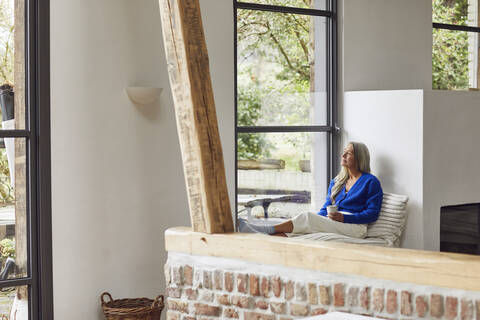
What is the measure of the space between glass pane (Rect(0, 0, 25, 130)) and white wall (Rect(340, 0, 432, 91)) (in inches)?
112

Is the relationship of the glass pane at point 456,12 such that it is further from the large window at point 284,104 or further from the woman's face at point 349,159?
the woman's face at point 349,159

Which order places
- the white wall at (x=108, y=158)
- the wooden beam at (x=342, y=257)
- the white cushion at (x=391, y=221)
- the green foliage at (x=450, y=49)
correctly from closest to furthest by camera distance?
the wooden beam at (x=342, y=257)
the white wall at (x=108, y=158)
the white cushion at (x=391, y=221)
the green foliage at (x=450, y=49)

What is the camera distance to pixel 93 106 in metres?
4.76

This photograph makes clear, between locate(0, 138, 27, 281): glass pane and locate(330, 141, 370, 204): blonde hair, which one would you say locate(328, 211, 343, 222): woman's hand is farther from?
locate(0, 138, 27, 281): glass pane

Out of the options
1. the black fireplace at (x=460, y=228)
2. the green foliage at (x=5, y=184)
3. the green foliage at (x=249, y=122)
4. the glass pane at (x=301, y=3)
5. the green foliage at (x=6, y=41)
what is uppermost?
the glass pane at (x=301, y=3)

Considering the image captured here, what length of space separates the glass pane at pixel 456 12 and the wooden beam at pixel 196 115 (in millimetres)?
3527

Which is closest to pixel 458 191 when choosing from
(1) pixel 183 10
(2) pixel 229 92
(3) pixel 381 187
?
(3) pixel 381 187

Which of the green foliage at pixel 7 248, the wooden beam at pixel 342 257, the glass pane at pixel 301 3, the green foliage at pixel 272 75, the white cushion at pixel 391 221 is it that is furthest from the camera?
the glass pane at pixel 301 3

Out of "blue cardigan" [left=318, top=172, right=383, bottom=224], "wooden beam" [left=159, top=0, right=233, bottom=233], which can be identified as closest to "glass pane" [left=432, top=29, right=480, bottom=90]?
"blue cardigan" [left=318, top=172, right=383, bottom=224]

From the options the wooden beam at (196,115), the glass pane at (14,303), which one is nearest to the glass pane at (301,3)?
the wooden beam at (196,115)

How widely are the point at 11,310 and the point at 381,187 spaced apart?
310 cm

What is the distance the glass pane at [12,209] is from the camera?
14.5ft

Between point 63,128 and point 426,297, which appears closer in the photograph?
point 426,297

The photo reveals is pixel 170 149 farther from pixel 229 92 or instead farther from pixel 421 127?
pixel 421 127
